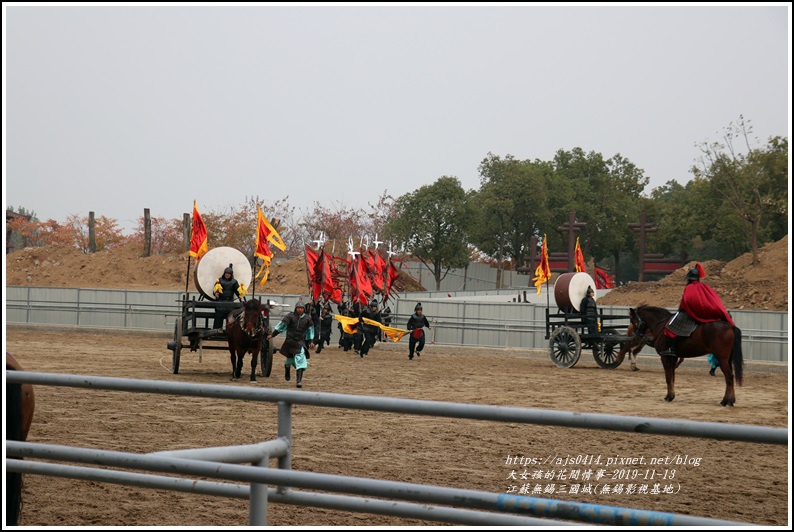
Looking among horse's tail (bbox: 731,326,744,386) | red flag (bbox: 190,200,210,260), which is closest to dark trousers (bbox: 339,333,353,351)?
red flag (bbox: 190,200,210,260)

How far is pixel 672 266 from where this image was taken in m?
61.8

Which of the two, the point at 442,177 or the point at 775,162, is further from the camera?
the point at 442,177

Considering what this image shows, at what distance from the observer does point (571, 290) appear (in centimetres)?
2589

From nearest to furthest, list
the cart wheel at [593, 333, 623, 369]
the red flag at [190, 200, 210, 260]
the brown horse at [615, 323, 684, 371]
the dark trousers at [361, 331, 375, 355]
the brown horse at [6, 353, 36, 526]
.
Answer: the brown horse at [6, 353, 36, 526], the red flag at [190, 200, 210, 260], the brown horse at [615, 323, 684, 371], the cart wheel at [593, 333, 623, 369], the dark trousers at [361, 331, 375, 355]

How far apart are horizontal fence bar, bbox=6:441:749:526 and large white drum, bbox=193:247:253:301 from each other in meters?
16.9

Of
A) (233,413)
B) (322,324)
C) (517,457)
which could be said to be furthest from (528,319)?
(517,457)

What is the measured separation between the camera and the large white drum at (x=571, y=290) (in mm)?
25906

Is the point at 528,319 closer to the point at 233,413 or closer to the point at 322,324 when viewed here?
the point at 322,324

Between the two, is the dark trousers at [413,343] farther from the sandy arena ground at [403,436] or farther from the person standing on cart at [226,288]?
the person standing on cart at [226,288]

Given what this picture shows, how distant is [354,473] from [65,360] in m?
15.4

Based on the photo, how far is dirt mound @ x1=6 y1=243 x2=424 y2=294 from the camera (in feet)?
184

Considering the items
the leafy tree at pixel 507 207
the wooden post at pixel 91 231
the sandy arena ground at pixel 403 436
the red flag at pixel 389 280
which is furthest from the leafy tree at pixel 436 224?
the sandy arena ground at pixel 403 436

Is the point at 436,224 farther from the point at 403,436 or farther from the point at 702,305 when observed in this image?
the point at 403,436

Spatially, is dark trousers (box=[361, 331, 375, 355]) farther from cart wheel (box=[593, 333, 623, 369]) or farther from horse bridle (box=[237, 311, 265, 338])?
horse bridle (box=[237, 311, 265, 338])
